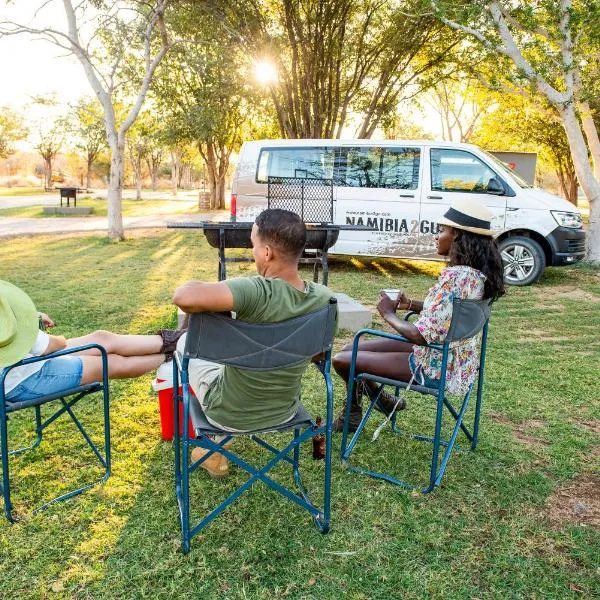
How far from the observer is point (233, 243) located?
213 inches

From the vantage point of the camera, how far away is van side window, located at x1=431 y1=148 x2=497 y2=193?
855 centimetres

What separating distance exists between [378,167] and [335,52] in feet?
28.3

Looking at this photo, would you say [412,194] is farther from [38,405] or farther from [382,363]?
[38,405]

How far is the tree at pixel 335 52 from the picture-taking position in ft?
49.3

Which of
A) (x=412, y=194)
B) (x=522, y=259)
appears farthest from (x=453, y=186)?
(x=522, y=259)

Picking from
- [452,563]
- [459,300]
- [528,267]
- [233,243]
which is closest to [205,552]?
[452,563]

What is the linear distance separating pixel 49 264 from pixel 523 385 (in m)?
7.73

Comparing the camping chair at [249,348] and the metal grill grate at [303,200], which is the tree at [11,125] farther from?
the camping chair at [249,348]

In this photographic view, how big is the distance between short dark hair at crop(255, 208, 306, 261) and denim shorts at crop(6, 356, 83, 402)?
1.21m

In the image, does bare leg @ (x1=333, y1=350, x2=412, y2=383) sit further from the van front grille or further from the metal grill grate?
the van front grille

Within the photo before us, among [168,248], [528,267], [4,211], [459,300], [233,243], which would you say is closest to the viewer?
[459,300]

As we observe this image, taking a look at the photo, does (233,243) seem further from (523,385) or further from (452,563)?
(452,563)

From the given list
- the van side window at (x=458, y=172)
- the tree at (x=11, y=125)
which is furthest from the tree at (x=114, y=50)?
the tree at (x=11, y=125)

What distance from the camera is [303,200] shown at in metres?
7.99
